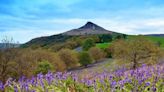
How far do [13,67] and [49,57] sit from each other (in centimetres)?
1683

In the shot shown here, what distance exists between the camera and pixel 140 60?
88.8ft

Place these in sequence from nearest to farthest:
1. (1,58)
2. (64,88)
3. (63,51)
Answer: (64,88)
(1,58)
(63,51)

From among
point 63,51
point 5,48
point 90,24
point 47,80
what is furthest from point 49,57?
point 90,24

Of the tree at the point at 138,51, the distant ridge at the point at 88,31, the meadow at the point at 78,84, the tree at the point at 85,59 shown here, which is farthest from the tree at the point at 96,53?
the distant ridge at the point at 88,31

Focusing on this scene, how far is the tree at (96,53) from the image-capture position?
69.6 metres

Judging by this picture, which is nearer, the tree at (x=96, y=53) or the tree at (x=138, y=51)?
the tree at (x=138, y=51)

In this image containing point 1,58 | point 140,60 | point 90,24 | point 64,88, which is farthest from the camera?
point 90,24

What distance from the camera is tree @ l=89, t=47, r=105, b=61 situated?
6957 centimetres

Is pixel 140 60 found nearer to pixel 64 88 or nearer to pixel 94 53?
pixel 64 88

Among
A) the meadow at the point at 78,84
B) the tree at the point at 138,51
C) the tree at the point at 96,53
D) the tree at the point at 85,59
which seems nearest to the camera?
the meadow at the point at 78,84

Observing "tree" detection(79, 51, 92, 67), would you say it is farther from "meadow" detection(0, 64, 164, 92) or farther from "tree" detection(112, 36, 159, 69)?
"meadow" detection(0, 64, 164, 92)

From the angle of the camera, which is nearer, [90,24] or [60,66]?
[60,66]

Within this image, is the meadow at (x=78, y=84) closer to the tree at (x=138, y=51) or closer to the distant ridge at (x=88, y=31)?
the tree at (x=138, y=51)

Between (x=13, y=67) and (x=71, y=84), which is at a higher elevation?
(x=71, y=84)
